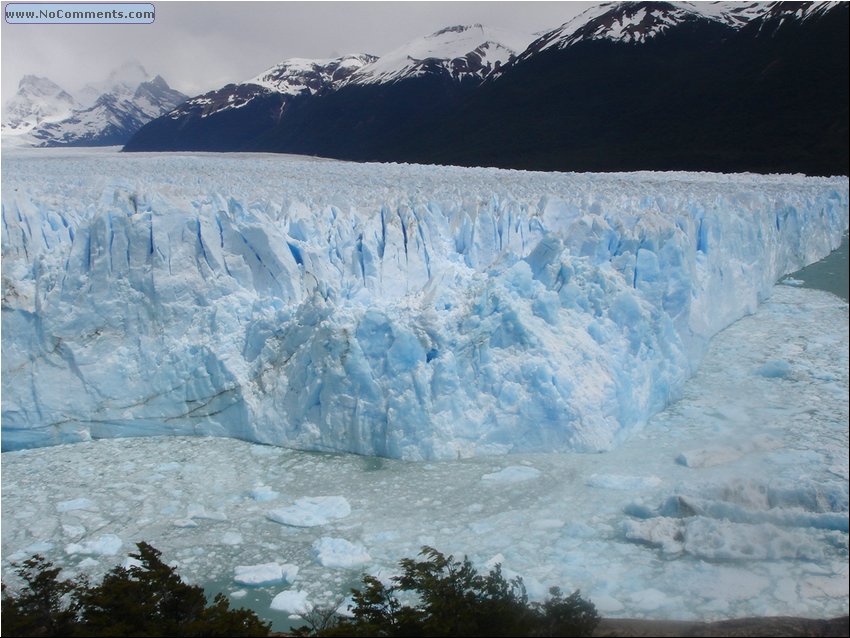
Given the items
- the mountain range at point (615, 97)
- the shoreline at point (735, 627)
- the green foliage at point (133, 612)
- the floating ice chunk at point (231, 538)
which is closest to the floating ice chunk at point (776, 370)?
the mountain range at point (615, 97)

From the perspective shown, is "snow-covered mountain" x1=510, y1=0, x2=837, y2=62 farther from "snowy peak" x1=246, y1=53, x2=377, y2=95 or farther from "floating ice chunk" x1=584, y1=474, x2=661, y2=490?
"snowy peak" x1=246, y1=53, x2=377, y2=95

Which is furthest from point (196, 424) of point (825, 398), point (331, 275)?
point (825, 398)

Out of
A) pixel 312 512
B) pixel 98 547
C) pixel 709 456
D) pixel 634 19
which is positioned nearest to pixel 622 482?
pixel 709 456

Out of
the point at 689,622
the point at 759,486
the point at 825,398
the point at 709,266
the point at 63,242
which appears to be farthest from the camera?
the point at 709,266

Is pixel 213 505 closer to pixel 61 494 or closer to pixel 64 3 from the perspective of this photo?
pixel 61 494

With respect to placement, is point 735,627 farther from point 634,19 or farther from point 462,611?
point 634,19

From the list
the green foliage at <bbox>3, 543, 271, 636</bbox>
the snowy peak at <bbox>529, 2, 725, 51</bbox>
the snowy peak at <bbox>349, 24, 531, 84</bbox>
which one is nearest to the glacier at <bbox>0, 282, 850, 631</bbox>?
the green foliage at <bbox>3, 543, 271, 636</bbox>
